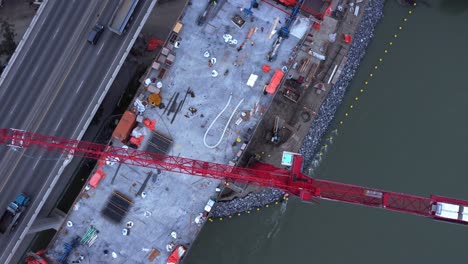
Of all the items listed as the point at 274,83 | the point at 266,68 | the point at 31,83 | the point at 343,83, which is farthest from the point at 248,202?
the point at 31,83

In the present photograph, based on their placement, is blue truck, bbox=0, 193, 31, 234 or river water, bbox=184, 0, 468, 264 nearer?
blue truck, bbox=0, 193, 31, 234

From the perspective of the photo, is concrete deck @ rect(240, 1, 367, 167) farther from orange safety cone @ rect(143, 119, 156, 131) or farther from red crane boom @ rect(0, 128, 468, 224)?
orange safety cone @ rect(143, 119, 156, 131)

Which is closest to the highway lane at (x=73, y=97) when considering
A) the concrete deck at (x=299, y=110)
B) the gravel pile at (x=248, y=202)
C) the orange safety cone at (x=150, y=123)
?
the orange safety cone at (x=150, y=123)

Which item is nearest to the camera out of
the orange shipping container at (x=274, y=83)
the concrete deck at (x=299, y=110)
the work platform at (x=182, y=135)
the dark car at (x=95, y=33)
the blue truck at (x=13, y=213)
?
the blue truck at (x=13, y=213)

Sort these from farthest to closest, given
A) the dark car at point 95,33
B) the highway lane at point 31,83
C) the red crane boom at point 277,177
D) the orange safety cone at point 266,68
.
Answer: the orange safety cone at point 266,68
the highway lane at point 31,83
the dark car at point 95,33
the red crane boom at point 277,177

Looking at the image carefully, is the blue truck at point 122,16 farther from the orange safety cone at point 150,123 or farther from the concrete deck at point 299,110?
the concrete deck at point 299,110

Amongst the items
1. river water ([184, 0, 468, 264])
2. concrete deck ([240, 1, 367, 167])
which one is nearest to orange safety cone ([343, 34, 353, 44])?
concrete deck ([240, 1, 367, 167])

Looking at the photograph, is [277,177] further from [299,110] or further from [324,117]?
[324,117]
